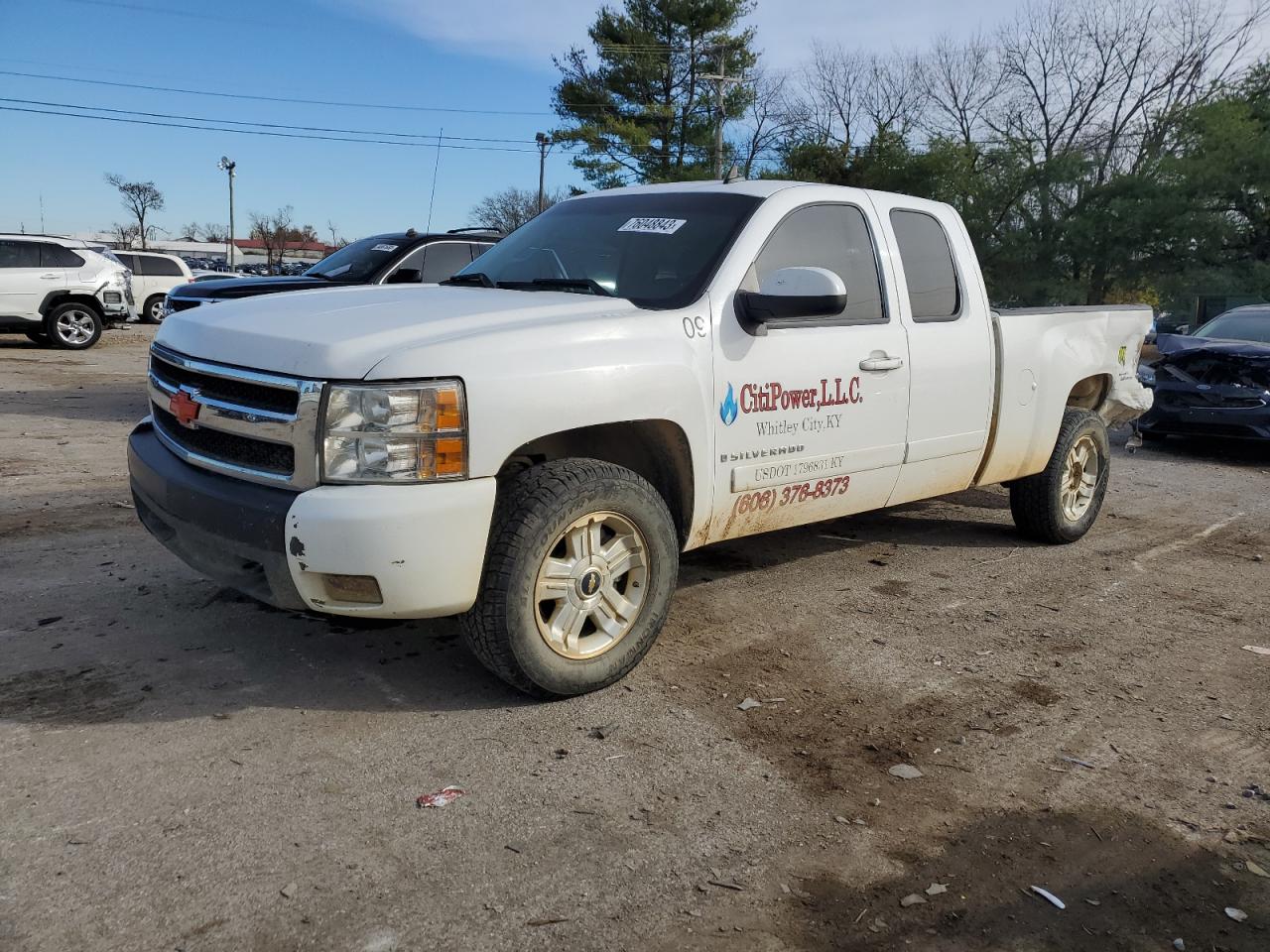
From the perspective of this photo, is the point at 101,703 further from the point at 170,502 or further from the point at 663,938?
the point at 663,938

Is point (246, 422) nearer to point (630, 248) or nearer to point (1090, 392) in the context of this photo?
point (630, 248)

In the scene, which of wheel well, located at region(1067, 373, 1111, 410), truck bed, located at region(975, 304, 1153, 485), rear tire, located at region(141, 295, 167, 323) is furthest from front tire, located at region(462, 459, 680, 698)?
rear tire, located at region(141, 295, 167, 323)

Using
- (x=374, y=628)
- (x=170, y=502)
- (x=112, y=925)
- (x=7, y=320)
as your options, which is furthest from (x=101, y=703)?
(x=7, y=320)

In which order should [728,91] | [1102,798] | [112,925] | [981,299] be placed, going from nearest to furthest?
[112,925] → [1102,798] → [981,299] → [728,91]

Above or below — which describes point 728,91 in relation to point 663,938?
above

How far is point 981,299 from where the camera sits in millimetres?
5281

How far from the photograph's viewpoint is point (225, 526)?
3.32m

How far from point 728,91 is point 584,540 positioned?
128 feet

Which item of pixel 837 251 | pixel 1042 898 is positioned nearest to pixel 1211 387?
pixel 837 251

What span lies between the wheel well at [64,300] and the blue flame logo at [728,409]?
1650cm

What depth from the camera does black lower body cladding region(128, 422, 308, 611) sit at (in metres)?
3.21

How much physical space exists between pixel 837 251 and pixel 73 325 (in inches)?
657

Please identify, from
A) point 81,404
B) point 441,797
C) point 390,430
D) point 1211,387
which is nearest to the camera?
point 441,797

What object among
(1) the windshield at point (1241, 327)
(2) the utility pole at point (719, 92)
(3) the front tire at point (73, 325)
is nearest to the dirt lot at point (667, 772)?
(1) the windshield at point (1241, 327)
